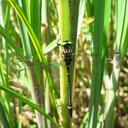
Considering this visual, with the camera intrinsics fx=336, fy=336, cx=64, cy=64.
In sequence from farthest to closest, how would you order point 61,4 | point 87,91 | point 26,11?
point 87,91
point 26,11
point 61,4

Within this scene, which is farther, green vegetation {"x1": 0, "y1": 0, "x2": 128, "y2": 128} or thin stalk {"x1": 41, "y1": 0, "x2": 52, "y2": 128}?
thin stalk {"x1": 41, "y1": 0, "x2": 52, "y2": 128}

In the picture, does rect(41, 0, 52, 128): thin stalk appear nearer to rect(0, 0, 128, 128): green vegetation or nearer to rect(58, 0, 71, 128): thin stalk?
rect(0, 0, 128, 128): green vegetation

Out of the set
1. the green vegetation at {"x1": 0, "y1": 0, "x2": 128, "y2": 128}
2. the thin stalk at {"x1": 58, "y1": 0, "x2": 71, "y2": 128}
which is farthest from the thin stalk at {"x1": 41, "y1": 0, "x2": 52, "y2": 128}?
the thin stalk at {"x1": 58, "y1": 0, "x2": 71, "y2": 128}

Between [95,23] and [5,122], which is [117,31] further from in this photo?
[5,122]

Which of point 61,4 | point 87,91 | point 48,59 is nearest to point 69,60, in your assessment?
point 61,4

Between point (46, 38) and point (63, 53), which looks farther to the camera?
point (46, 38)

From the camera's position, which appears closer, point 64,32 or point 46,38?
point 64,32

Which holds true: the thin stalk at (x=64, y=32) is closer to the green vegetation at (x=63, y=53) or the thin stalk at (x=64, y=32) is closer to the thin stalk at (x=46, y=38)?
the green vegetation at (x=63, y=53)

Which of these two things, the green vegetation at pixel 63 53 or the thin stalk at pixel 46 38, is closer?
the green vegetation at pixel 63 53

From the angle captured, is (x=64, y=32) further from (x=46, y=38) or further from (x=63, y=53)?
(x=46, y=38)

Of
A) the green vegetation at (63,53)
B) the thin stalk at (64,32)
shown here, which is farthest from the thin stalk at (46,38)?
the thin stalk at (64,32)

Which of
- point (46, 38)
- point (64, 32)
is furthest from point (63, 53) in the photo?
point (46, 38)
